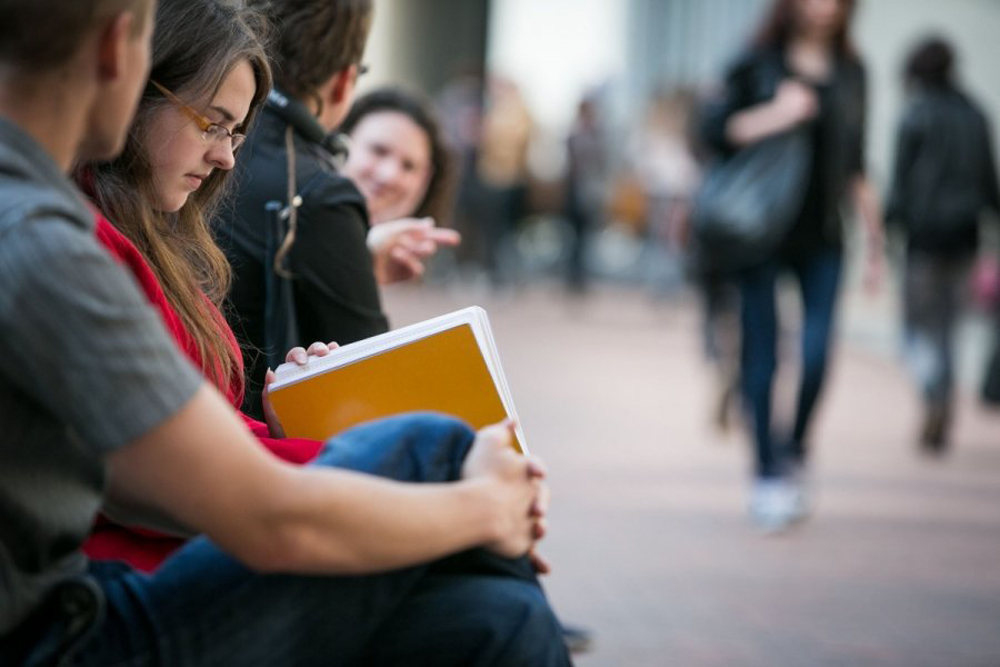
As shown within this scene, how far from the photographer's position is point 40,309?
147cm

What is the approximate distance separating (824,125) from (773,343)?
83cm

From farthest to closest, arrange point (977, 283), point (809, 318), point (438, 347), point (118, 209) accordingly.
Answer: point (977, 283) → point (809, 318) → point (118, 209) → point (438, 347)

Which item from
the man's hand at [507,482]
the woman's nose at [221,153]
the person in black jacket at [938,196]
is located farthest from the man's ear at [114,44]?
the person in black jacket at [938,196]

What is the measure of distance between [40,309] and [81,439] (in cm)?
18

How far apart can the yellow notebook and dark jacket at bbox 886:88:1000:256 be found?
6000mm

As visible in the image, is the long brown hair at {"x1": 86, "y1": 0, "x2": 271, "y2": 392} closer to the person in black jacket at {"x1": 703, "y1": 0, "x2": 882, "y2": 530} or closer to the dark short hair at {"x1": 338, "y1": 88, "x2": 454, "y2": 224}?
the dark short hair at {"x1": 338, "y1": 88, "x2": 454, "y2": 224}

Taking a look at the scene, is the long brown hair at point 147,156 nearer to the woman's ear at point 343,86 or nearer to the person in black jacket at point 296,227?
the person in black jacket at point 296,227

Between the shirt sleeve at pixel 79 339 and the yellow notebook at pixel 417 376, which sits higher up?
the shirt sleeve at pixel 79 339

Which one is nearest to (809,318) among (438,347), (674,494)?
(674,494)

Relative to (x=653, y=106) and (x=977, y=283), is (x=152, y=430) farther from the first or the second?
(x=653, y=106)

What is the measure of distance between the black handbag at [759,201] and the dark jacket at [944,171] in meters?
2.35

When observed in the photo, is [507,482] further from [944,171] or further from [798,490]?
[944,171]

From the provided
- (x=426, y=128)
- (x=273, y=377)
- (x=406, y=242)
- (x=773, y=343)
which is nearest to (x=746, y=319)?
(x=773, y=343)

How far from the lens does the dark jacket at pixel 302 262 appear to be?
3.03 m
